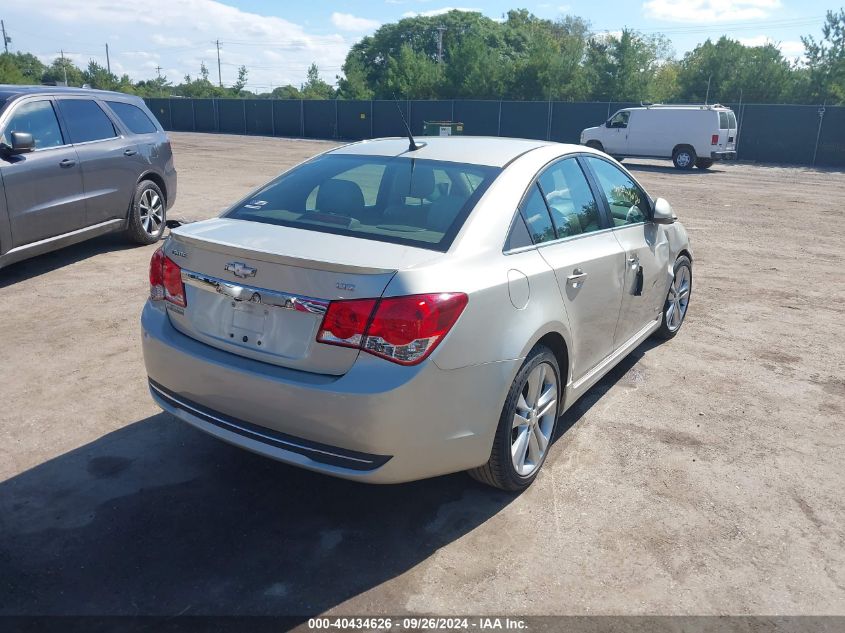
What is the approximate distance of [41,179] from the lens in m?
7.07

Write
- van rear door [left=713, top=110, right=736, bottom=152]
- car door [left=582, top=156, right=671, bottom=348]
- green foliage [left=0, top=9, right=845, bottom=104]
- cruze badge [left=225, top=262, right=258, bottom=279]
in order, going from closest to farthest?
cruze badge [left=225, top=262, right=258, bottom=279] < car door [left=582, top=156, right=671, bottom=348] < van rear door [left=713, top=110, right=736, bottom=152] < green foliage [left=0, top=9, right=845, bottom=104]

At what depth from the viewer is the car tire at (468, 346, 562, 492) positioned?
338 cm

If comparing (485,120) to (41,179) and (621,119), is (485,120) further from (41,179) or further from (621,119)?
(41,179)

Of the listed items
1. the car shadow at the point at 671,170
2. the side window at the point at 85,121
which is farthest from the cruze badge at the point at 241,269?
the car shadow at the point at 671,170

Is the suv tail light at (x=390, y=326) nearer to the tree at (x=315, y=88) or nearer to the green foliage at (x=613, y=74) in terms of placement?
the green foliage at (x=613, y=74)

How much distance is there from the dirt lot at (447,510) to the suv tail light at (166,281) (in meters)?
0.93

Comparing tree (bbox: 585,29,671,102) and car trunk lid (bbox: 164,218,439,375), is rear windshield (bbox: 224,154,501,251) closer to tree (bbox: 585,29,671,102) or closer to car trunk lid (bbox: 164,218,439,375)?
car trunk lid (bbox: 164,218,439,375)

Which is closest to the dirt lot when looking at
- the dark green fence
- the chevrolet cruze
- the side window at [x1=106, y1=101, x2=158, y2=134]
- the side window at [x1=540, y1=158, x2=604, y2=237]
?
the chevrolet cruze

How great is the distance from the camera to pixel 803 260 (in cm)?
972

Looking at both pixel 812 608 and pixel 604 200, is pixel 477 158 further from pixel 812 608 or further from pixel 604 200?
pixel 812 608

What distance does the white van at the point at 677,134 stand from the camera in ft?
81.7

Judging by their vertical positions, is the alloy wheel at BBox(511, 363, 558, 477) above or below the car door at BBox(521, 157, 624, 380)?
below

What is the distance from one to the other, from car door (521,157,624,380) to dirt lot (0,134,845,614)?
0.64 metres

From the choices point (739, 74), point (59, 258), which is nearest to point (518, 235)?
point (59, 258)
